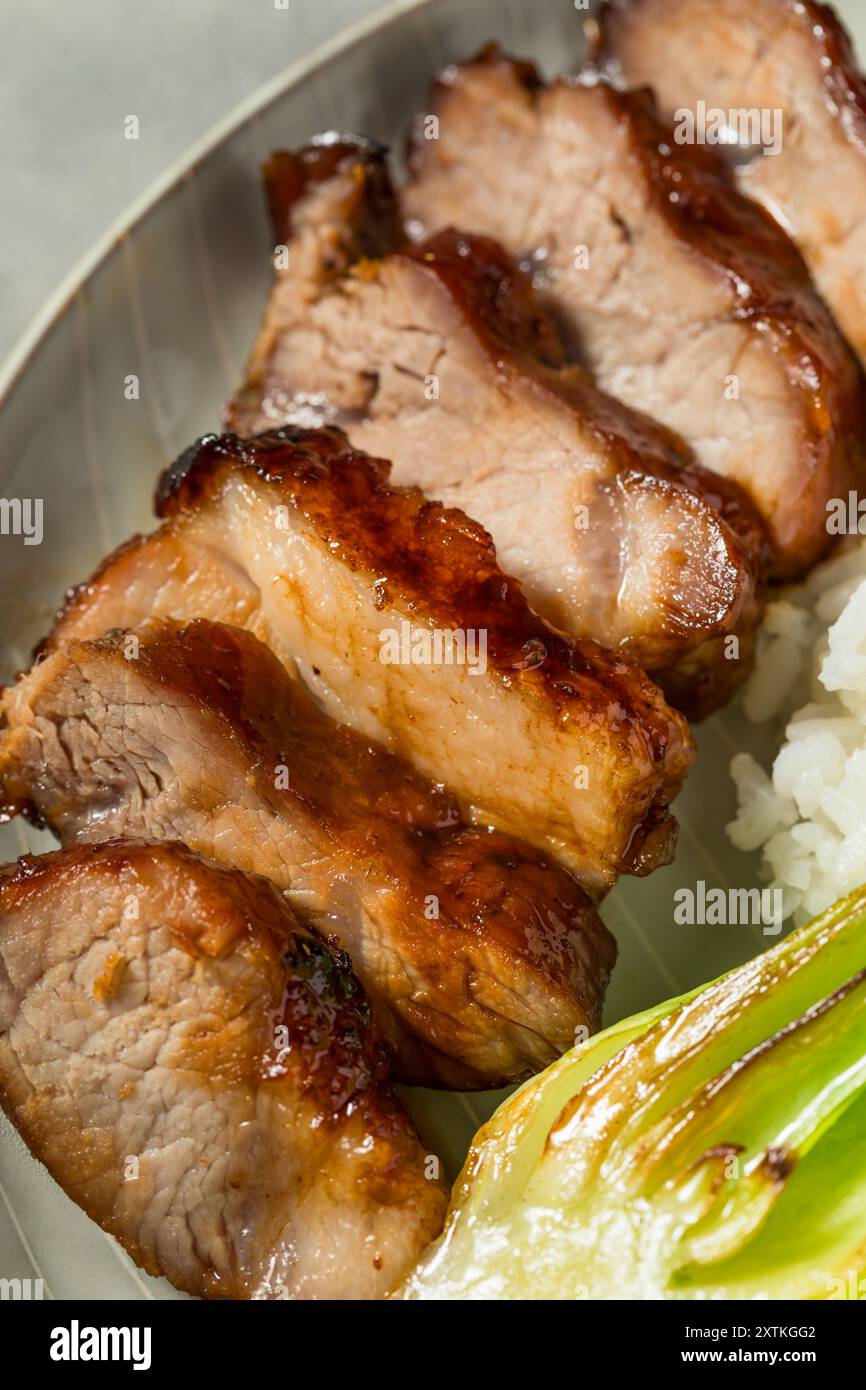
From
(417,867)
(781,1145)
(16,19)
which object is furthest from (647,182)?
(16,19)

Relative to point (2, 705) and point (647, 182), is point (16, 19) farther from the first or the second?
point (2, 705)

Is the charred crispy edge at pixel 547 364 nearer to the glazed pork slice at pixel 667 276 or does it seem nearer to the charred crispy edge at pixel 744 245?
the glazed pork slice at pixel 667 276

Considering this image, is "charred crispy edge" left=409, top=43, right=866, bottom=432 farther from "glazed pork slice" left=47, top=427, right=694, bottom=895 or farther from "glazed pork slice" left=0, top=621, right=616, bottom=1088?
"glazed pork slice" left=0, top=621, right=616, bottom=1088

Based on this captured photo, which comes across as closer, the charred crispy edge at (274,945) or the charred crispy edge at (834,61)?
the charred crispy edge at (274,945)

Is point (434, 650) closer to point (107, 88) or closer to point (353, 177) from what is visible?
point (353, 177)

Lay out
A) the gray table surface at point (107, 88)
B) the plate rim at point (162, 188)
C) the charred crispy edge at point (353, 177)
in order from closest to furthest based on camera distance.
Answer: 1. the plate rim at point (162, 188)
2. the charred crispy edge at point (353, 177)
3. the gray table surface at point (107, 88)

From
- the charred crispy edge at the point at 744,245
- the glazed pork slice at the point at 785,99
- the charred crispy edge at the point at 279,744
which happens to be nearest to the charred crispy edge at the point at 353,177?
the charred crispy edge at the point at 744,245

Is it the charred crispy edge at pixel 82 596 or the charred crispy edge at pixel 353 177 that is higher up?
the charred crispy edge at pixel 353 177

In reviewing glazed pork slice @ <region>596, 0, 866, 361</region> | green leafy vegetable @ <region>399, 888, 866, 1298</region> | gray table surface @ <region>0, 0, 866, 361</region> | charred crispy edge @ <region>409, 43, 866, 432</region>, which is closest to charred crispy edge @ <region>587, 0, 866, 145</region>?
glazed pork slice @ <region>596, 0, 866, 361</region>
